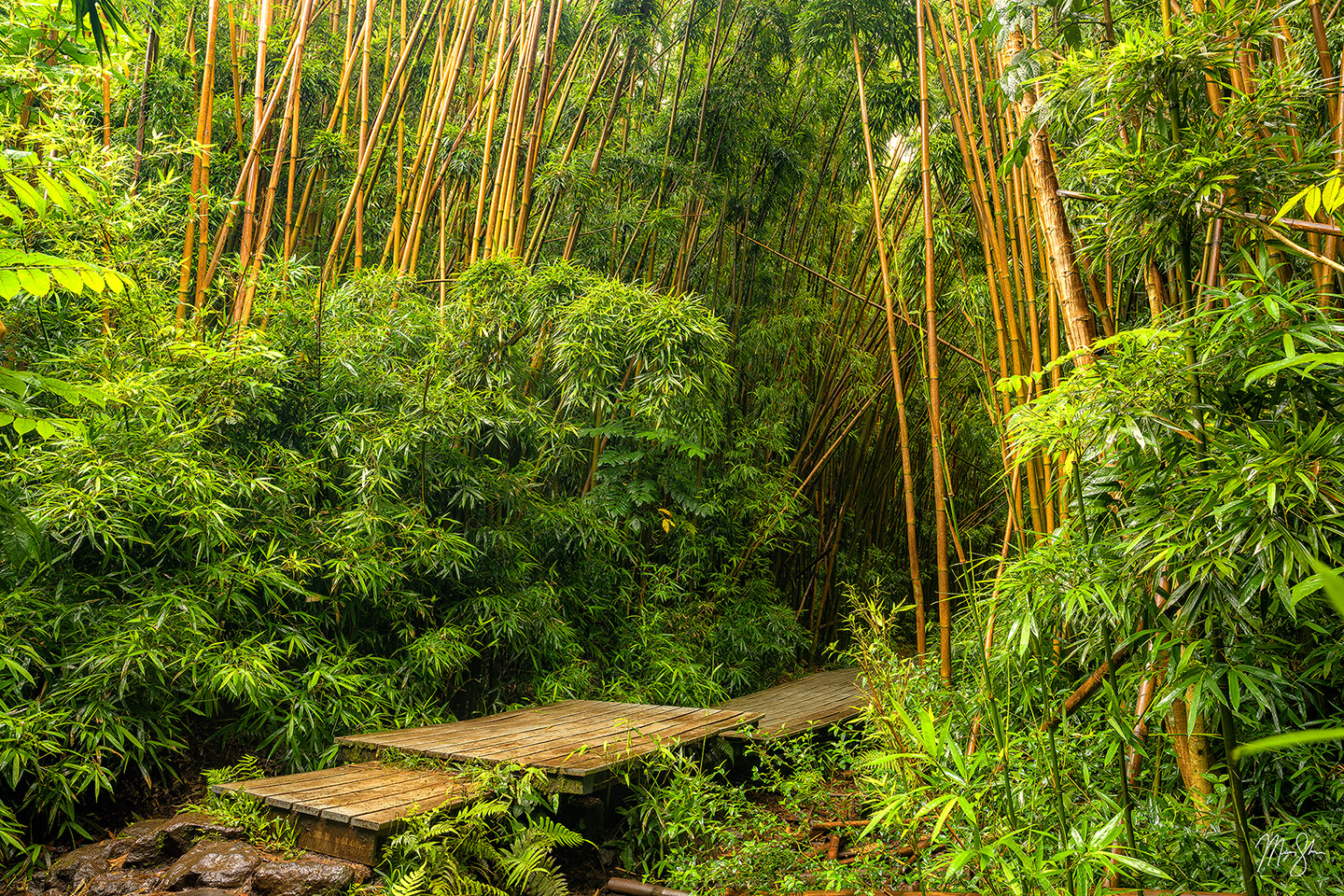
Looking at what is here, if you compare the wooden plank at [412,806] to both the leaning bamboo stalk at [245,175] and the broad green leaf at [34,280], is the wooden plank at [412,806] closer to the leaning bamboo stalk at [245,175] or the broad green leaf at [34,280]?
the broad green leaf at [34,280]

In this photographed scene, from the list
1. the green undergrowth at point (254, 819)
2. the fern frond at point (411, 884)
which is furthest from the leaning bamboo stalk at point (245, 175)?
the fern frond at point (411, 884)

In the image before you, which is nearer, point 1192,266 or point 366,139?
point 1192,266

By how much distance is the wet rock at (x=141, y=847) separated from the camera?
188cm

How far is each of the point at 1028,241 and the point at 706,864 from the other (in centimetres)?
187

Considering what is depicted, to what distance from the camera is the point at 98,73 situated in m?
2.46

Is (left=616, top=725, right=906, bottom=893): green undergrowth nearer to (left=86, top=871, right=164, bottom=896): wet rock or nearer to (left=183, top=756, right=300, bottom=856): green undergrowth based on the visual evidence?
(left=183, top=756, right=300, bottom=856): green undergrowth

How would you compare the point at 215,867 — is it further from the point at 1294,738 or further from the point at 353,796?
the point at 1294,738

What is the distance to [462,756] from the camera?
2.21 meters

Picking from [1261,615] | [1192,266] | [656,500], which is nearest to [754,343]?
[656,500]

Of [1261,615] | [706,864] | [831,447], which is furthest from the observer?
[831,447]

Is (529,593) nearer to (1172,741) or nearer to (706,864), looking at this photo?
(706,864)

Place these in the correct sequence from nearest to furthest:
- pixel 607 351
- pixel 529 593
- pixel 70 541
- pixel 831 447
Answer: pixel 70 541, pixel 529 593, pixel 607 351, pixel 831 447
